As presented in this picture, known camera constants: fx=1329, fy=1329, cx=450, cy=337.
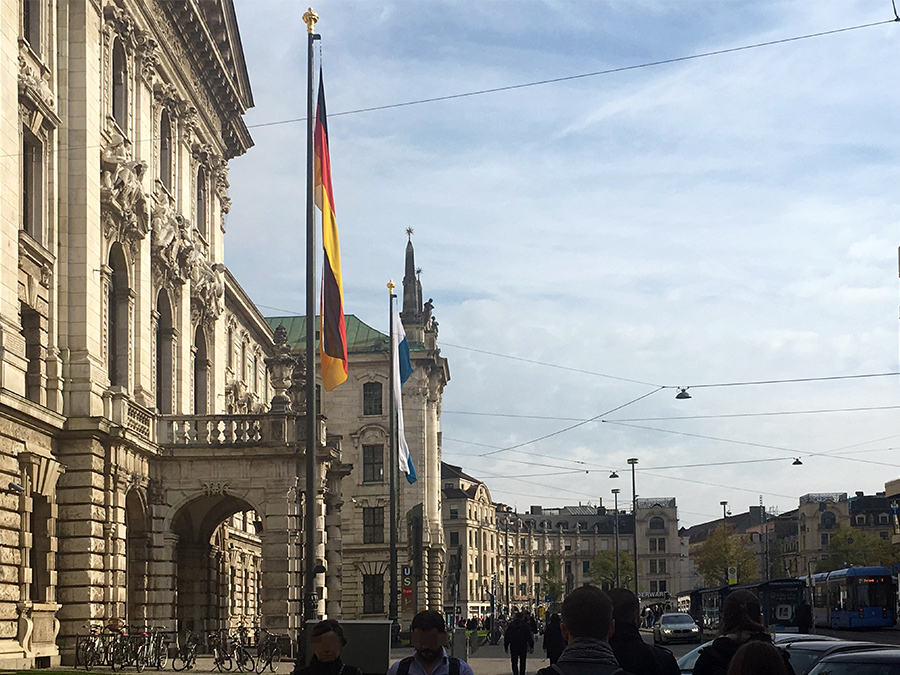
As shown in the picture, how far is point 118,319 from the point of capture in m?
35.2

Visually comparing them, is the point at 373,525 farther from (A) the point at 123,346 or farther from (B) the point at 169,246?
(A) the point at 123,346

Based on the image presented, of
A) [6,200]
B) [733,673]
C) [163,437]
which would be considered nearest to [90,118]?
[6,200]

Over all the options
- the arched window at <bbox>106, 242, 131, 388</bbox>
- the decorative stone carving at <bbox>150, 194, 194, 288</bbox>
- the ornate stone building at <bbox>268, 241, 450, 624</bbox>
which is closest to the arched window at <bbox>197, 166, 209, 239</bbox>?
the decorative stone carving at <bbox>150, 194, 194, 288</bbox>

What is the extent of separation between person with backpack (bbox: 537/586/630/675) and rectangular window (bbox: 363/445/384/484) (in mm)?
79184

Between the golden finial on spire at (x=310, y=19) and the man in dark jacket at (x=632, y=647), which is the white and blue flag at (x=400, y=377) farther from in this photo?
the man in dark jacket at (x=632, y=647)

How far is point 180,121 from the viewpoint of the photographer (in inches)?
1650

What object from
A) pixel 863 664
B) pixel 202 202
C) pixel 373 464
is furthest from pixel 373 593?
pixel 863 664

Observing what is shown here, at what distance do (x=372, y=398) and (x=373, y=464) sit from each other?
4.32 m

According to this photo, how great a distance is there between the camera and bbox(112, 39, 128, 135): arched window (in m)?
35.3

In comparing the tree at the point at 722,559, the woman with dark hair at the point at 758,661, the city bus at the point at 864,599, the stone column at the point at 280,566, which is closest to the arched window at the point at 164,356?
the stone column at the point at 280,566

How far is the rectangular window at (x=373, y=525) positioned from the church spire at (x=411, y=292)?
15.9m

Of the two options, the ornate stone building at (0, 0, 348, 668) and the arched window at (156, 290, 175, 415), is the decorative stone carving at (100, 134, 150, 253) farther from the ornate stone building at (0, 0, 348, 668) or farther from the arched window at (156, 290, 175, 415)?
the arched window at (156, 290, 175, 415)

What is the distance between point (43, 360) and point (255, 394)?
35138 millimetres

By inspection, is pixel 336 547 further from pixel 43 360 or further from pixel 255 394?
pixel 255 394
